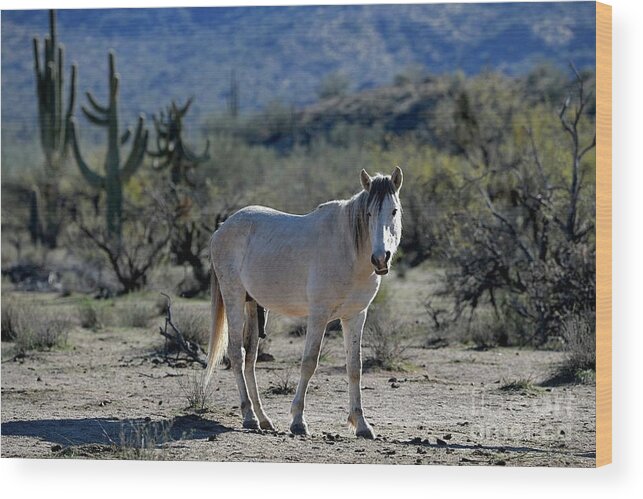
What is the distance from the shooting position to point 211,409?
30.3ft

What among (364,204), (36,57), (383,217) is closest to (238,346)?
(364,204)

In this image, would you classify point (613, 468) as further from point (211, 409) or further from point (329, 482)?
point (211, 409)

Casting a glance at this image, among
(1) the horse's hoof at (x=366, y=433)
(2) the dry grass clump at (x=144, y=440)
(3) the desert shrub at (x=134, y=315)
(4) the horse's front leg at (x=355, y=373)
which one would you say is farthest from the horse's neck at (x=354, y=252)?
(3) the desert shrub at (x=134, y=315)

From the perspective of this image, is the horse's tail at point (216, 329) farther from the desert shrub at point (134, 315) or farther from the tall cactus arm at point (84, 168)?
the tall cactus arm at point (84, 168)

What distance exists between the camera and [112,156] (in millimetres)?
20312

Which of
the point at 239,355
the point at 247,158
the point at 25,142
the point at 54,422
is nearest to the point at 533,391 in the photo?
the point at 239,355

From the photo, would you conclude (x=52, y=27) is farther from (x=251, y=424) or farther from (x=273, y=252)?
(x=251, y=424)

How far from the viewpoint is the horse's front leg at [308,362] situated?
26.9ft

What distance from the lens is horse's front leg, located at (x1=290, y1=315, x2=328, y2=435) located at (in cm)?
820

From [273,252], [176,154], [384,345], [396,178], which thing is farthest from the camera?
[176,154]

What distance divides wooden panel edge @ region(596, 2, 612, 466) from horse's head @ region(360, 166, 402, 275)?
1.38 meters

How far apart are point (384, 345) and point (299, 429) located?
3271 millimetres

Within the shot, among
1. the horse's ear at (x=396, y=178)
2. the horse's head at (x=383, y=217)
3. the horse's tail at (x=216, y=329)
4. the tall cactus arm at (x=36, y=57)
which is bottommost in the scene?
the horse's tail at (x=216, y=329)

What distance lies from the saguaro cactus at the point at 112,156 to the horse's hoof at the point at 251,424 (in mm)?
10652
